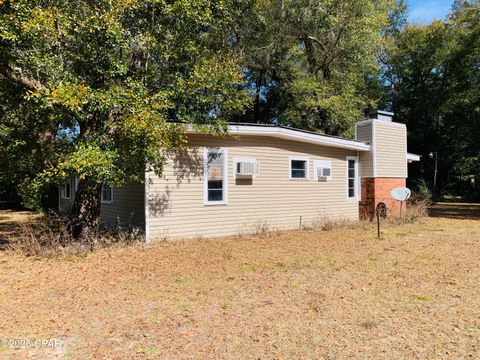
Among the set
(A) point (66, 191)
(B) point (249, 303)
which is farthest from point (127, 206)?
(A) point (66, 191)

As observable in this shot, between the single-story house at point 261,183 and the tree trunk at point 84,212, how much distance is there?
1148 mm

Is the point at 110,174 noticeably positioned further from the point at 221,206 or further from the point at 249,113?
the point at 249,113

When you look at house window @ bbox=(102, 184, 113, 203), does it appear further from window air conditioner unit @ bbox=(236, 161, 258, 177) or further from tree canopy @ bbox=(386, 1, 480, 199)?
tree canopy @ bbox=(386, 1, 480, 199)

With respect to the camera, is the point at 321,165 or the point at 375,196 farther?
the point at 375,196

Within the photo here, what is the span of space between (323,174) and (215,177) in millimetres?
4113

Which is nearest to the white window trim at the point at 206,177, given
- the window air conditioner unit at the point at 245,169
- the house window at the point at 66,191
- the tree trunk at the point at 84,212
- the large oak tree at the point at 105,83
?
the window air conditioner unit at the point at 245,169

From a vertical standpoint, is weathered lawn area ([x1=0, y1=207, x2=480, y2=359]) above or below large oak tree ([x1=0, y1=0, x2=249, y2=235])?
below

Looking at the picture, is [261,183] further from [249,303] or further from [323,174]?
[249,303]

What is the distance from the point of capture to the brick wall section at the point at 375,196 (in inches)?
535

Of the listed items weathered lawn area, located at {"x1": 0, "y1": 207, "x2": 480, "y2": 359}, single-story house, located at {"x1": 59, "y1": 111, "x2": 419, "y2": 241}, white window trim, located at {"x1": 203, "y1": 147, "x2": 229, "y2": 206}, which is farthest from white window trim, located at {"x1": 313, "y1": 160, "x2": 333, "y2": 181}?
weathered lawn area, located at {"x1": 0, "y1": 207, "x2": 480, "y2": 359}

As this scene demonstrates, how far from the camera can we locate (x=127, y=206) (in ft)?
34.7

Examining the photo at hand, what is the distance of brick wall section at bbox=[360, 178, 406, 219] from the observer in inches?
535

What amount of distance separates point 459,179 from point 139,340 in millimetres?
30508

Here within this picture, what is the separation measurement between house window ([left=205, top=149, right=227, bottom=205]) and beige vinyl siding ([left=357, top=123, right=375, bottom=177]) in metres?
6.10
